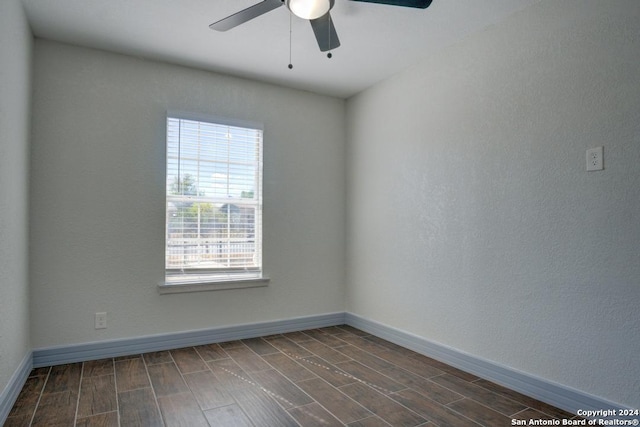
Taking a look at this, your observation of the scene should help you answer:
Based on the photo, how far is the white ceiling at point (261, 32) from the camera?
2.58 m

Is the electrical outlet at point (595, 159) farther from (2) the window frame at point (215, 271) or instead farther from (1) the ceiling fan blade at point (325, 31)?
(2) the window frame at point (215, 271)

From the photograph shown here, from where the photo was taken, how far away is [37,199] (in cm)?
296

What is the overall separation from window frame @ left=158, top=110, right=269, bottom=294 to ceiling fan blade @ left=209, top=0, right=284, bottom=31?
1.31 m

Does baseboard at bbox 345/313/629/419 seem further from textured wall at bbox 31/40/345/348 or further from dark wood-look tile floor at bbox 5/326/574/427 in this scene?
textured wall at bbox 31/40/345/348

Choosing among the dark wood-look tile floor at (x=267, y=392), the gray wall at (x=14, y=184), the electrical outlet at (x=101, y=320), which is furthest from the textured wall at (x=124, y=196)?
the dark wood-look tile floor at (x=267, y=392)

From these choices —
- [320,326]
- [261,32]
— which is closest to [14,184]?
[261,32]

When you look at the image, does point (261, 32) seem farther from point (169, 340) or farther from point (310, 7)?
point (169, 340)

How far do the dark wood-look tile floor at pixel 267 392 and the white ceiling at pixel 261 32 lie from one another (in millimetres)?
2504

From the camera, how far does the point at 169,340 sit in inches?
134

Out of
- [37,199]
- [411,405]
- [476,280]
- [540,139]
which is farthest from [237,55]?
[411,405]

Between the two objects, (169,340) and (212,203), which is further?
(212,203)

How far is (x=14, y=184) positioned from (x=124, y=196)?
0.84 meters

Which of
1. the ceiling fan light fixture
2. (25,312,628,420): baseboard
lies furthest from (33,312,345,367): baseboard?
the ceiling fan light fixture

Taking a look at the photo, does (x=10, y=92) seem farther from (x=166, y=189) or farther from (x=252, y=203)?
(x=252, y=203)
